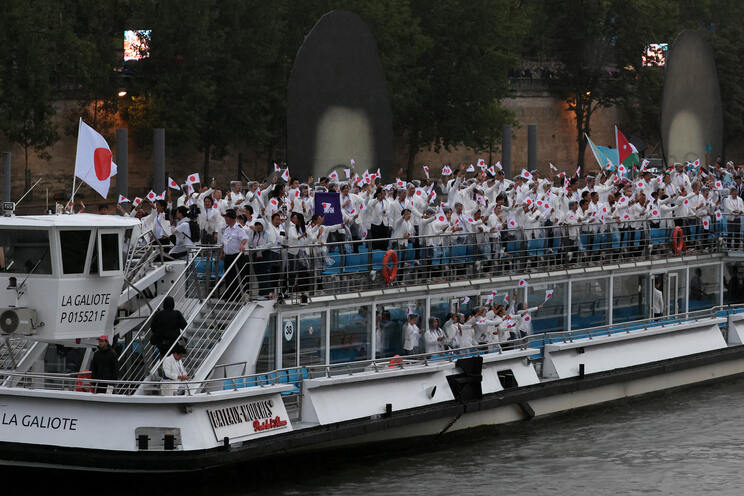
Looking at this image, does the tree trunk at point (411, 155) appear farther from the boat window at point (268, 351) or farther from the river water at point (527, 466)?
the boat window at point (268, 351)

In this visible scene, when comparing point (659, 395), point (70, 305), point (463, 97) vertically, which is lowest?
point (659, 395)

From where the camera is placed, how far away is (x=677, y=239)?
104 ft

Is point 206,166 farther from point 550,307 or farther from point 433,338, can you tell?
point 433,338

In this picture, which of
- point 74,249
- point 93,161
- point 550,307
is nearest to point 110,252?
point 74,249

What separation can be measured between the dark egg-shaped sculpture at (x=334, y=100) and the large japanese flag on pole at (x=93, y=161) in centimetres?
1186

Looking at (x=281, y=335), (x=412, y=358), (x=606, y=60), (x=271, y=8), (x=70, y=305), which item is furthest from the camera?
(x=606, y=60)

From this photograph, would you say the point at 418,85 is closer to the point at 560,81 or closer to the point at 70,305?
the point at 560,81

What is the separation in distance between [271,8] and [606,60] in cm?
2461

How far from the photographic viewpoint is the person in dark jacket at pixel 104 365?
22.6m

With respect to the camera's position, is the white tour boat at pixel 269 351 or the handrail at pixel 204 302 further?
the handrail at pixel 204 302

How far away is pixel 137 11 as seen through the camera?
203 ft

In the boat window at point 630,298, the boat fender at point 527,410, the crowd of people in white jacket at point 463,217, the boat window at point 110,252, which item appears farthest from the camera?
the boat window at point 630,298

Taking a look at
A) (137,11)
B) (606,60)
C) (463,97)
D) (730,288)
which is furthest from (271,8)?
(730,288)

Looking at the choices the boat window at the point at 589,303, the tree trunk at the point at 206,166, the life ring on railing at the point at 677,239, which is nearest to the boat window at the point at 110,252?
the boat window at the point at 589,303
